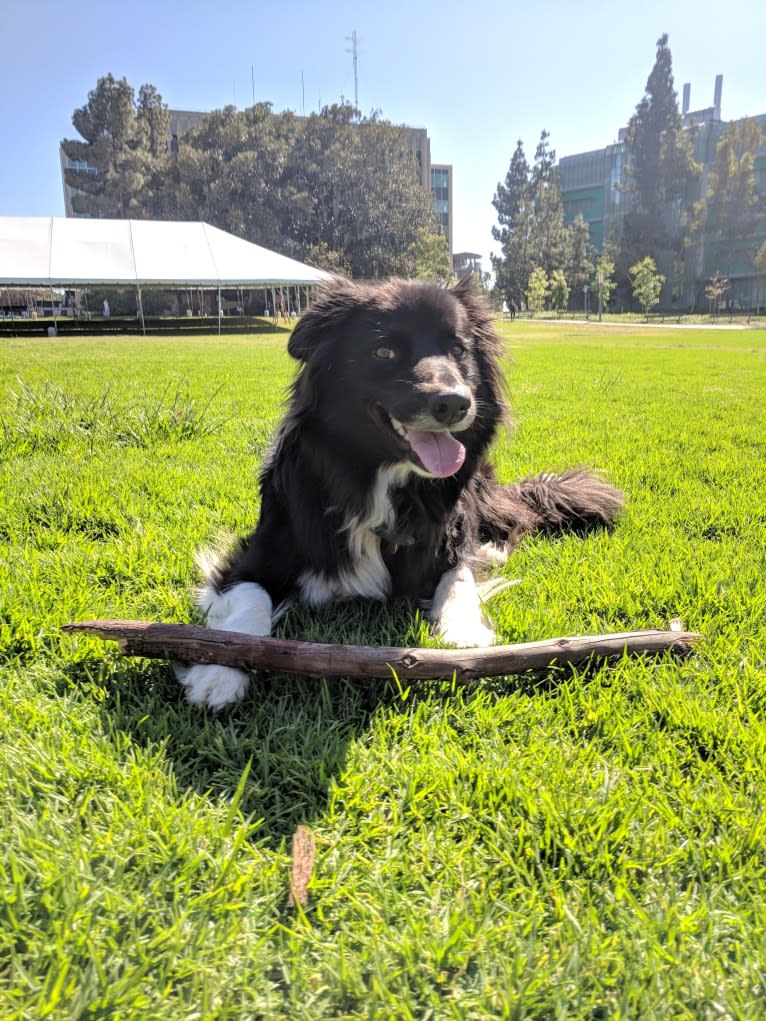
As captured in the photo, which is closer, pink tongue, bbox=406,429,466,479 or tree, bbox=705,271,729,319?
pink tongue, bbox=406,429,466,479

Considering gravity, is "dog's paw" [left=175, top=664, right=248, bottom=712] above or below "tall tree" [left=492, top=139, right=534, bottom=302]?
below

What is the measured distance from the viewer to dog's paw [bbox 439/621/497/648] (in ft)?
8.80

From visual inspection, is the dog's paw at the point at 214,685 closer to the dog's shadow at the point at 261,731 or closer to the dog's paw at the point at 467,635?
the dog's shadow at the point at 261,731

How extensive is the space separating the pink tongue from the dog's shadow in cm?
88

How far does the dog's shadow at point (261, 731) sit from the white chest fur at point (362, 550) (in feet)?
2.13

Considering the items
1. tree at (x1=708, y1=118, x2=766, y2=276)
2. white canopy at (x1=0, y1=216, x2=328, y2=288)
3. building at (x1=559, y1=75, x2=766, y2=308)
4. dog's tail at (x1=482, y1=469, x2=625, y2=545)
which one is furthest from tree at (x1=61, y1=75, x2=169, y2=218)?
dog's tail at (x1=482, y1=469, x2=625, y2=545)

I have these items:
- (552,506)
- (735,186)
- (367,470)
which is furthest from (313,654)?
(735,186)

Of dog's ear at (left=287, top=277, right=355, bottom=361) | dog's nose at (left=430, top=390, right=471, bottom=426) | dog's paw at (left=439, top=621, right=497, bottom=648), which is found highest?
dog's ear at (left=287, top=277, right=355, bottom=361)

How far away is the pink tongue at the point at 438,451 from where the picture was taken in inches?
111

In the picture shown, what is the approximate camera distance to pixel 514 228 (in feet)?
254

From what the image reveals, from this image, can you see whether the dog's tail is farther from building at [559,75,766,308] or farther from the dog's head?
building at [559,75,766,308]

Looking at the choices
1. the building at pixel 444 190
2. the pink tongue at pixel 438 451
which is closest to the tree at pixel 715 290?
the building at pixel 444 190

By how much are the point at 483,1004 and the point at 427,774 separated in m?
0.65

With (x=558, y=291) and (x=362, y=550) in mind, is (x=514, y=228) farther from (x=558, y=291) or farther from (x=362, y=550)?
(x=362, y=550)
